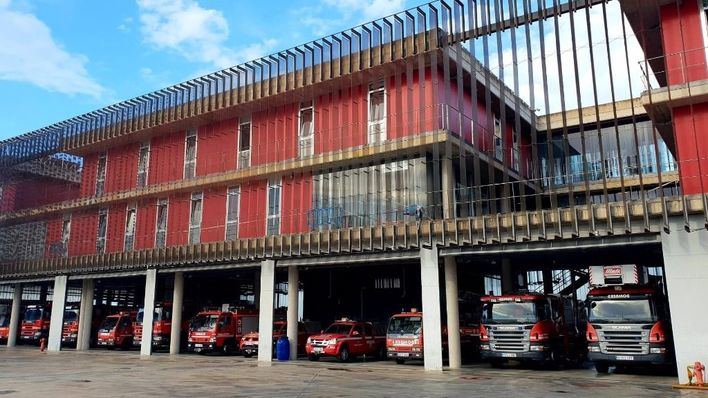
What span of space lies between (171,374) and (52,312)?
1976 cm

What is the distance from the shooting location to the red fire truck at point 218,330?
98.6ft

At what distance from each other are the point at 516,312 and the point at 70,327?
2801cm

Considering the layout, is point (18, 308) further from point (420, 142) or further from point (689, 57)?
point (689, 57)

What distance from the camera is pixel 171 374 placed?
19.8 m

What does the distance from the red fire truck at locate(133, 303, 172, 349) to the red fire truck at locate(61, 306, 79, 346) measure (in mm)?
5010

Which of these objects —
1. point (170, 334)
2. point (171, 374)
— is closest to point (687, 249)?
point (171, 374)

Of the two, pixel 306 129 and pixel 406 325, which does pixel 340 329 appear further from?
pixel 306 129

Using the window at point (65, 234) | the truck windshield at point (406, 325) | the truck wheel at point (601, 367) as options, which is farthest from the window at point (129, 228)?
the truck wheel at point (601, 367)

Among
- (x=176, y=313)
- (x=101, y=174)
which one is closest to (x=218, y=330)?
(x=176, y=313)

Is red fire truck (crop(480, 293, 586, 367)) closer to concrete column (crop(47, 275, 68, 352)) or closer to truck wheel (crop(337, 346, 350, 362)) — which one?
truck wheel (crop(337, 346, 350, 362))

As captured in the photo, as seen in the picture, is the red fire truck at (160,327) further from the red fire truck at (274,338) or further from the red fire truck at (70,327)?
the red fire truck at (274,338)

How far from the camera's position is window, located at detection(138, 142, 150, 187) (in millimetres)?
34656

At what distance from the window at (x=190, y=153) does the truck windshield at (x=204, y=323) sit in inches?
304

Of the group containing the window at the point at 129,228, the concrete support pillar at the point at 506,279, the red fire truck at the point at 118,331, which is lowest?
the red fire truck at the point at 118,331
